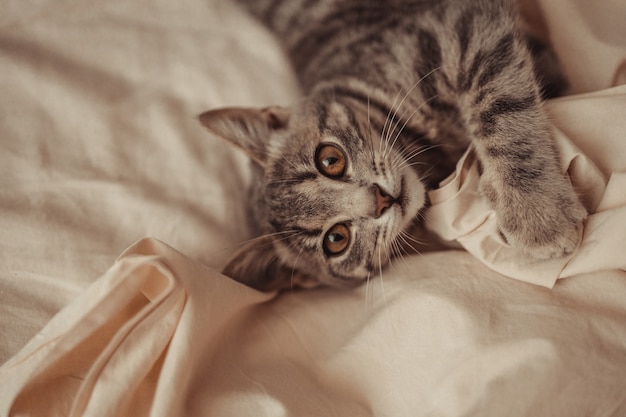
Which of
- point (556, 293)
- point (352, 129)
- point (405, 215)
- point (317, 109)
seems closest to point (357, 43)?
point (317, 109)

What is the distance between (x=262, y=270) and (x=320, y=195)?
30 centimetres

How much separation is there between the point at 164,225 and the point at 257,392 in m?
0.64

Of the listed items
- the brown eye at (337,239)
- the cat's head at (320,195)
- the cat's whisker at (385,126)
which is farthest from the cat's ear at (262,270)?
the cat's whisker at (385,126)

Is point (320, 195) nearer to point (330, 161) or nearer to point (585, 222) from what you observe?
point (330, 161)

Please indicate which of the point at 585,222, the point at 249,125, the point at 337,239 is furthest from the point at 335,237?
the point at 585,222

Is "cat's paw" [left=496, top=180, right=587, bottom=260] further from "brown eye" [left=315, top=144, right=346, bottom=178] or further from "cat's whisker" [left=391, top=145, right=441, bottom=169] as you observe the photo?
"brown eye" [left=315, top=144, right=346, bottom=178]

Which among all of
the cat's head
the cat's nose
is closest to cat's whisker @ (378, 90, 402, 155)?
the cat's head

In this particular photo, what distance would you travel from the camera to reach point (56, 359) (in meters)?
1.05

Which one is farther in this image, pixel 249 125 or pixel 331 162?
pixel 249 125

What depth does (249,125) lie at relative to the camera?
1.48 meters

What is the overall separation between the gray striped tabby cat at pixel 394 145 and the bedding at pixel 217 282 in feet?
Result: 0.23

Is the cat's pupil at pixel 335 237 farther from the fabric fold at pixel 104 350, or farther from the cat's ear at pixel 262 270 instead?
the fabric fold at pixel 104 350

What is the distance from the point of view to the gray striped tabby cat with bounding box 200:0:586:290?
1191 millimetres

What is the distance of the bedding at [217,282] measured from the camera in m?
1.04
